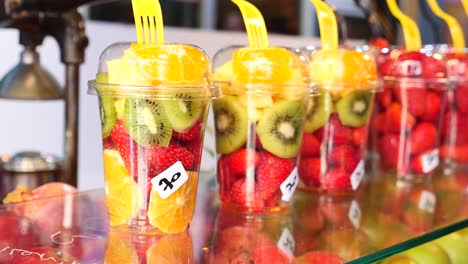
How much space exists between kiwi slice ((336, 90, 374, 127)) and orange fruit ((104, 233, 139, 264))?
1.70 feet

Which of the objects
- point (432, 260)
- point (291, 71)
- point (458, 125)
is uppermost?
point (291, 71)

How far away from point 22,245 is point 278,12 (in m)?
2.92

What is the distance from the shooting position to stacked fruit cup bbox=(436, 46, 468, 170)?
1.56 meters

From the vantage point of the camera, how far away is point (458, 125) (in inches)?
63.6

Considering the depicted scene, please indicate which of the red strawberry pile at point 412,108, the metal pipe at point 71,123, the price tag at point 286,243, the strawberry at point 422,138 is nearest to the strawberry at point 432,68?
the red strawberry pile at point 412,108

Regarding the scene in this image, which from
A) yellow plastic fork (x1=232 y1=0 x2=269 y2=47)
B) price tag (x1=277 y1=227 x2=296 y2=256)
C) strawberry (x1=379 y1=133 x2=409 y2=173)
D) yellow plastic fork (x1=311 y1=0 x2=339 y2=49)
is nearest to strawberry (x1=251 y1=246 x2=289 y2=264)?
price tag (x1=277 y1=227 x2=296 y2=256)

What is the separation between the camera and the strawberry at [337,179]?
1.25 m

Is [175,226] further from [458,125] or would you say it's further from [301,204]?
[458,125]

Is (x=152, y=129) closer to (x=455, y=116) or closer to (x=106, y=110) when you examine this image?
(x=106, y=110)

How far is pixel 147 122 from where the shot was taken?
865mm

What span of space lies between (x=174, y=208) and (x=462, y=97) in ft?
3.06

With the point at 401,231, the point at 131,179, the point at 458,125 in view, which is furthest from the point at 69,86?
the point at 458,125

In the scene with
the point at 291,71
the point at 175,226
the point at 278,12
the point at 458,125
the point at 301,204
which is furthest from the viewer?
the point at 278,12

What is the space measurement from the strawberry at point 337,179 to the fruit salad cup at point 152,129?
0.39 m
